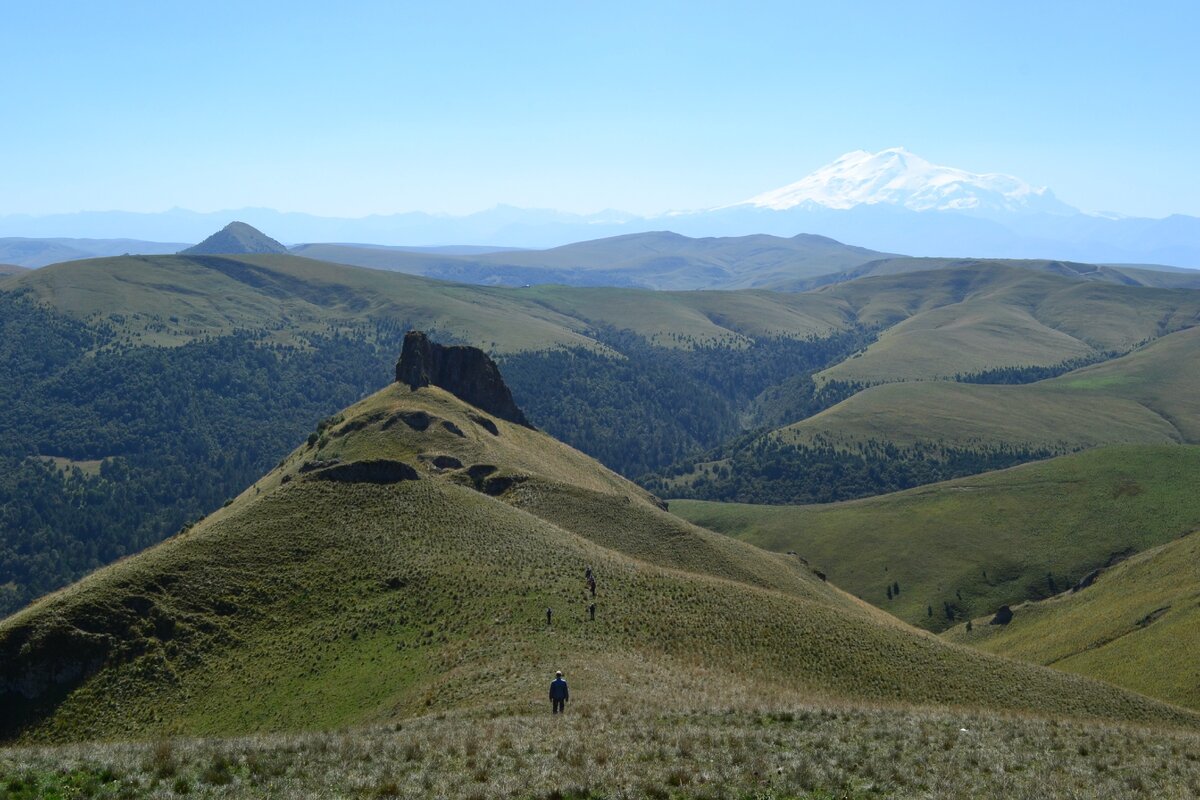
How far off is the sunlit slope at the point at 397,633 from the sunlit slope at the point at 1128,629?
23907 mm

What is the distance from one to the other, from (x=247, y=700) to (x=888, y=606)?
124303 mm

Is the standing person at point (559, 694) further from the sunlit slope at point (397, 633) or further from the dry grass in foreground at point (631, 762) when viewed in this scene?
the sunlit slope at point (397, 633)

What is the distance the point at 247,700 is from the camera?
47.7 meters

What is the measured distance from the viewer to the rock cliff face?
138m

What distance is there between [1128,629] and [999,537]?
8036 cm

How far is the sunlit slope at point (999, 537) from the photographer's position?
498 feet

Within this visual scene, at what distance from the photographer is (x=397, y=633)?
5447 centimetres

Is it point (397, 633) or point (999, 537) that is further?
point (999, 537)

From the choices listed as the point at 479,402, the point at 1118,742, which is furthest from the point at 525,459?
the point at 1118,742

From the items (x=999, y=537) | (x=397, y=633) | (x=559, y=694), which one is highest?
(x=559, y=694)

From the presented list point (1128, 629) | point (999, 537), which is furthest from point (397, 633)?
point (999, 537)

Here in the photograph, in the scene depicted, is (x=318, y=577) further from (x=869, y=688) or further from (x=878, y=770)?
(x=878, y=770)

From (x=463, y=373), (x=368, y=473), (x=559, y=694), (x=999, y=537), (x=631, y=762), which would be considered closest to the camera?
Result: (x=631, y=762)

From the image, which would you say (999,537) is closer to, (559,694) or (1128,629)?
(1128,629)
